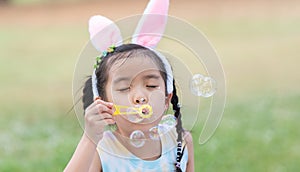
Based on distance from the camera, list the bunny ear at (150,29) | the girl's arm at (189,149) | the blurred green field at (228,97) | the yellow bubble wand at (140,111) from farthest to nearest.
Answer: the blurred green field at (228,97) → the girl's arm at (189,149) → the bunny ear at (150,29) → the yellow bubble wand at (140,111)

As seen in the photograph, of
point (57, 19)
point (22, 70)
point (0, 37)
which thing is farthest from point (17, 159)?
point (57, 19)

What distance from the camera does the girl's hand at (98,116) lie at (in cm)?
169

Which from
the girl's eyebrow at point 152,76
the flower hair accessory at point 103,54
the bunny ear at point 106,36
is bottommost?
the girl's eyebrow at point 152,76

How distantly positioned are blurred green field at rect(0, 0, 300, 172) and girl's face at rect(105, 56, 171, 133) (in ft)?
0.81

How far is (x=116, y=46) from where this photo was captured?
1777 mm

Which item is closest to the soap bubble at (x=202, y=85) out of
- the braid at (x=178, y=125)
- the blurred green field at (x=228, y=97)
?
the braid at (x=178, y=125)

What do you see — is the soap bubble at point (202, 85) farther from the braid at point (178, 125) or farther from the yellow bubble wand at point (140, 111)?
the yellow bubble wand at point (140, 111)

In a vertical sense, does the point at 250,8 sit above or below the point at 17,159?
above

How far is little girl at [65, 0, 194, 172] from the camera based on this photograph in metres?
1.69

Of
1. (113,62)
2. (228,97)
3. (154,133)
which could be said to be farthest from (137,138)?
(228,97)

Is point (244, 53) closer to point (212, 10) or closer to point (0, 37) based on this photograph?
point (212, 10)

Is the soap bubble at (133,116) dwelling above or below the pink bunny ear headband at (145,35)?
below

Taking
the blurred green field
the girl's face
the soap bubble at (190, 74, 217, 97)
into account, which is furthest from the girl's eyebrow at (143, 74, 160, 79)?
the blurred green field

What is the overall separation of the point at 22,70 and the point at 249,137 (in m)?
2.67
